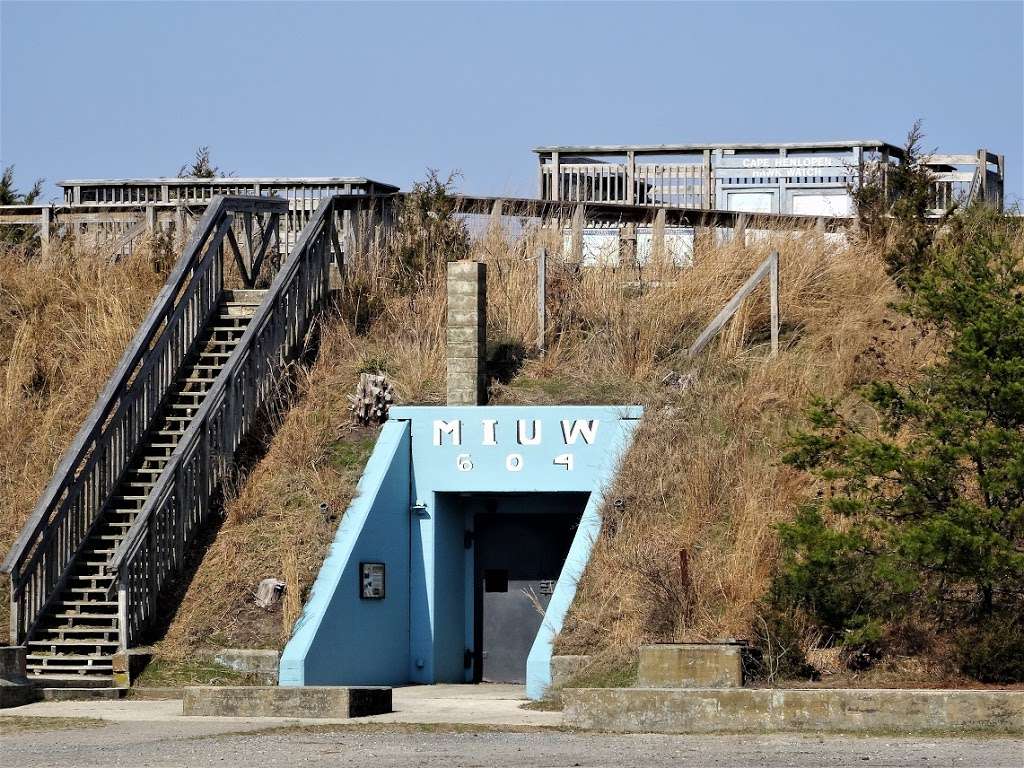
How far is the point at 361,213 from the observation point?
24062 millimetres

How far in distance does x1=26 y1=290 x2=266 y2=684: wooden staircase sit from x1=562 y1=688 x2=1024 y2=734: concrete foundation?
5860 millimetres

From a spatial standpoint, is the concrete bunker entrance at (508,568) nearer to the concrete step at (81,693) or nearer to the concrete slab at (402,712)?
the concrete slab at (402,712)

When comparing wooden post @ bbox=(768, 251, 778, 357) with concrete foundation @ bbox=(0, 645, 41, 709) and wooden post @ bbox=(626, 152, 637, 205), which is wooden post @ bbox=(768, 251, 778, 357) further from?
concrete foundation @ bbox=(0, 645, 41, 709)

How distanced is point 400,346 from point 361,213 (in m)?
2.73

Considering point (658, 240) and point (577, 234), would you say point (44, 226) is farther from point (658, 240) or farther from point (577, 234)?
point (658, 240)

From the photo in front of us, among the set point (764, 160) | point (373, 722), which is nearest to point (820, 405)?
point (373, 722)

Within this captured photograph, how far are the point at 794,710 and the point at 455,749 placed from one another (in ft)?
9.27

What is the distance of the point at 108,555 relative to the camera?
18297 mm

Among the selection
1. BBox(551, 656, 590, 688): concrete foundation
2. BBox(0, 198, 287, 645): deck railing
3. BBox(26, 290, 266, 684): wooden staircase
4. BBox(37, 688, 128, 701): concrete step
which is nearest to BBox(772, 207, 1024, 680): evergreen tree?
BBox(551, 656, 590, 688): concrete foundation

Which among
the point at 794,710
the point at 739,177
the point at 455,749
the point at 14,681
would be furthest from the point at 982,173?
the point at 455,749

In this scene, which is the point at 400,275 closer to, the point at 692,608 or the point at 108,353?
the point at 108,353

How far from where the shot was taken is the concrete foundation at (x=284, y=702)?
582 inches

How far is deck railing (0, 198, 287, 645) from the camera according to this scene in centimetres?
1772

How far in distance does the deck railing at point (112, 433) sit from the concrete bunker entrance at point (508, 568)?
3910 millimetres
